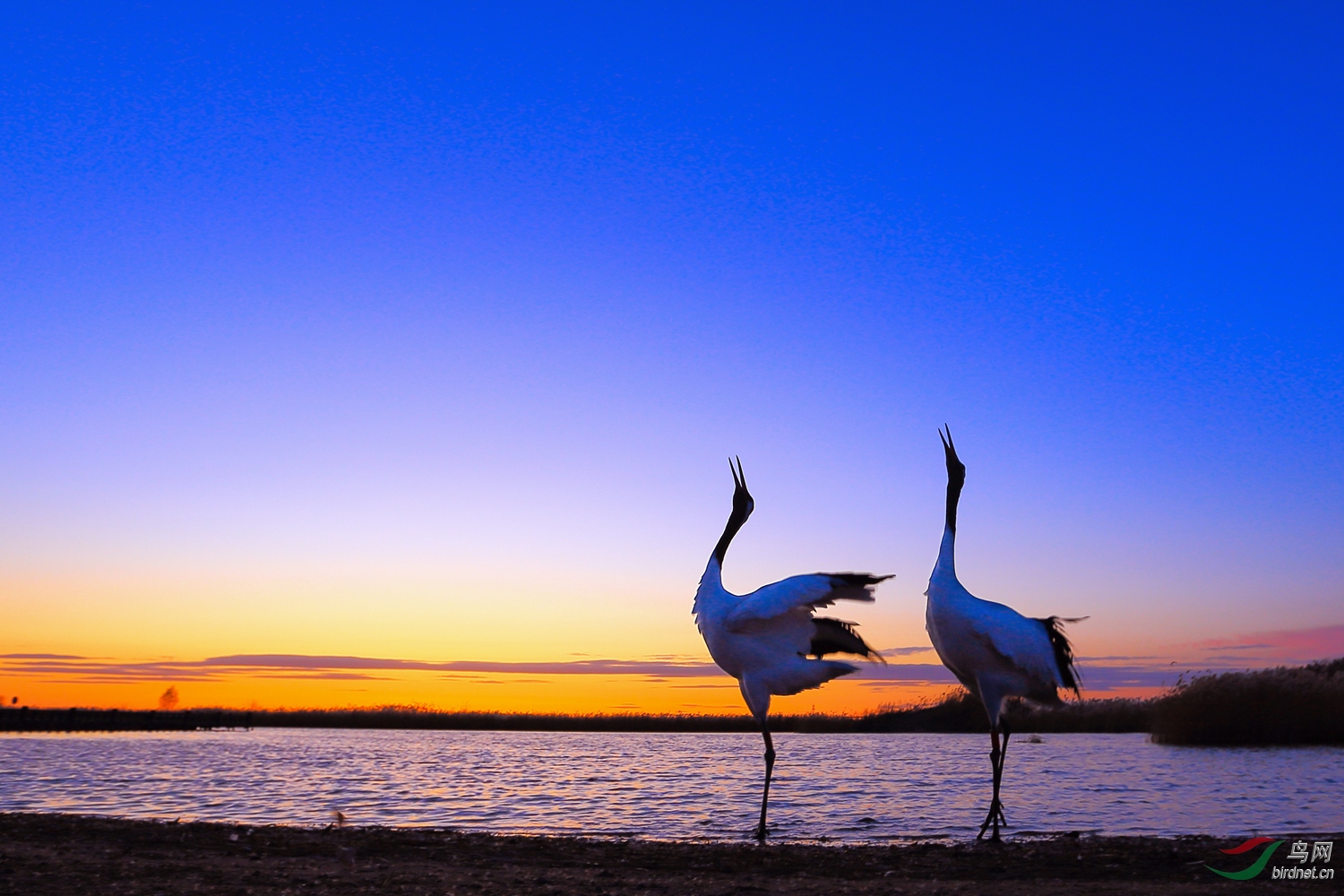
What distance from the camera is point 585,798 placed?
16734mm

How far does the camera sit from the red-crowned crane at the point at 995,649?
33.2 ft

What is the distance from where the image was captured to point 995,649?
400 inches

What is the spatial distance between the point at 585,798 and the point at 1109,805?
27.2 feet

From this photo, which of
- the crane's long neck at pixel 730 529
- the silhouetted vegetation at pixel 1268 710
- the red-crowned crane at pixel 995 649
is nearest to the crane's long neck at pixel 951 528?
the red-crowned crane at pixel 995 649

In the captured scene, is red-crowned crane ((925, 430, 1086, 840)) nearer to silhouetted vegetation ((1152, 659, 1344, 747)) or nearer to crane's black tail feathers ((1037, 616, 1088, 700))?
crane's black tail feathers ((1037, 616, 1088, 700))

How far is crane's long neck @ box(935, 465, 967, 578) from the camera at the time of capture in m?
10.7

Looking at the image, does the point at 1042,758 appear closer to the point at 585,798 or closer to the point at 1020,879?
the point at 585,798


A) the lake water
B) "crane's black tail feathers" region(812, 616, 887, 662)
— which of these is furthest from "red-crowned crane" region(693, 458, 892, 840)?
the lake water

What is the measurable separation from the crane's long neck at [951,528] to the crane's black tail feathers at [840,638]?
55.1 inches

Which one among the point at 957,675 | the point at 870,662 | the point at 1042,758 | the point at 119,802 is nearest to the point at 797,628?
the point at 870,662

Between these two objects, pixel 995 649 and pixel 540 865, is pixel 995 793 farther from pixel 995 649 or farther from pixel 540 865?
pixel 540 865

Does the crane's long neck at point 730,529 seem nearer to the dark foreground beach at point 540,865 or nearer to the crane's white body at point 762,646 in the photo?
the crane's white body at point 762,646

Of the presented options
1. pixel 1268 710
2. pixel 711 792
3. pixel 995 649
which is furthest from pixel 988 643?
pixel 1268 710

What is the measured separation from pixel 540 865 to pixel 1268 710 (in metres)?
28.6
